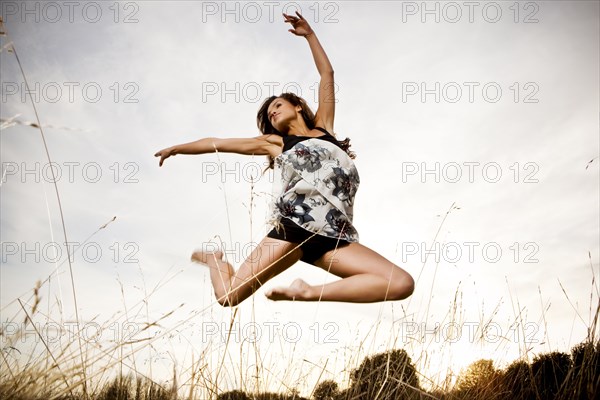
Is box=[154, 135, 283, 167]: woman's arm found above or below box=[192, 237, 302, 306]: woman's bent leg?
above

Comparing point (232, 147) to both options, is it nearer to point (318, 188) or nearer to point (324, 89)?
point (318, 188)

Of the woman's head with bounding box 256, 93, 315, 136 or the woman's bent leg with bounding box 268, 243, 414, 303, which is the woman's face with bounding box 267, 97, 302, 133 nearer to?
the woman's head with bounding box 256, 93, 315, 136

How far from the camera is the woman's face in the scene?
4027 millimetres

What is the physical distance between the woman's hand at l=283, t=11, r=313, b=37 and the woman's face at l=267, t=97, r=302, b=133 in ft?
2.14

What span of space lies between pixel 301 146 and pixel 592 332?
235 centimetres

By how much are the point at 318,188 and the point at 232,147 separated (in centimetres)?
91

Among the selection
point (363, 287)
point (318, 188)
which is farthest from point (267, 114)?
point (363, 287)

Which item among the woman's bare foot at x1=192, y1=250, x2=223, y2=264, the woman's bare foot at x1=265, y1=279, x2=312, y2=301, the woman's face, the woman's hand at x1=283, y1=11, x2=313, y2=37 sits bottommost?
the woman's bare foot at x1=265, y1=279, x2=312, y2=301

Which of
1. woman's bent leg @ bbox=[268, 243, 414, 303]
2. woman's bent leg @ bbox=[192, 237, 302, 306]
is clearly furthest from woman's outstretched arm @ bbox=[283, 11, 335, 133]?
woman's bent leg @ bbox=[268, 243, 414, 303]

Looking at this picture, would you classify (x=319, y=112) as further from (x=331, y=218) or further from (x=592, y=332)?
(x=592, y=332)

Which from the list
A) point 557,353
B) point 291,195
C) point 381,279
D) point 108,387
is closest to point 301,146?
point 291,195

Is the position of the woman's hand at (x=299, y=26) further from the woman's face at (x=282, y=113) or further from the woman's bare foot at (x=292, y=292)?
the woman's bare foot at (x=292, y=292)

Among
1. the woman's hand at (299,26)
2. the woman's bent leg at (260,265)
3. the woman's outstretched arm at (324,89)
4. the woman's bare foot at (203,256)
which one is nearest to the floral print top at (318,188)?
the woman's bent leg at (260,265)

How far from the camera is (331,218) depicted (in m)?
3.25
